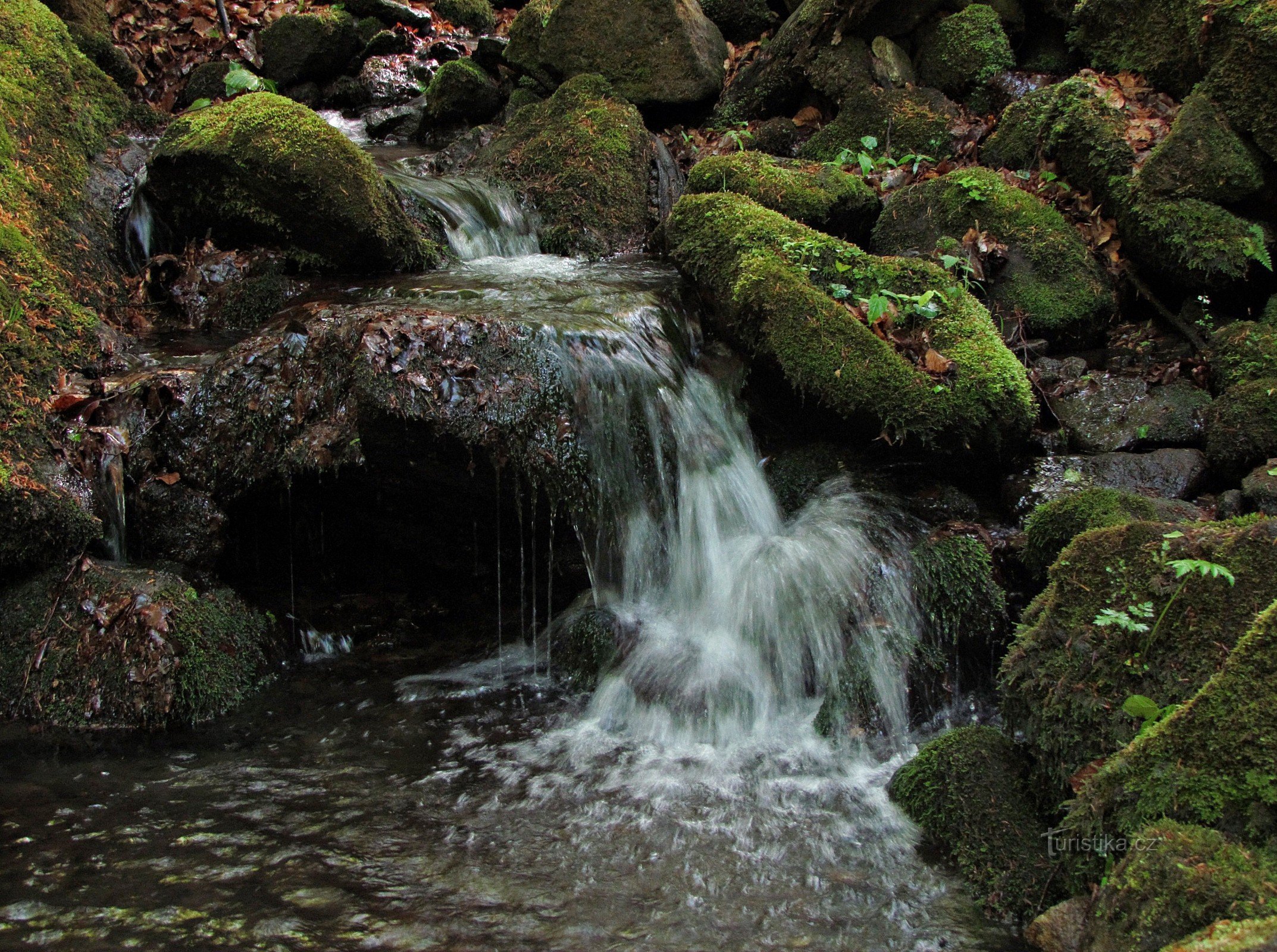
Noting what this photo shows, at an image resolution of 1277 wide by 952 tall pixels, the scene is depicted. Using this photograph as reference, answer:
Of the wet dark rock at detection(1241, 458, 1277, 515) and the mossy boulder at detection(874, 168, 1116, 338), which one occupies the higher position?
the mossy boulder at detection(874, 168, 1116, 338)

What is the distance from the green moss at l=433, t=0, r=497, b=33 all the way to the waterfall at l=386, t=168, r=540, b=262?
23.1 feet

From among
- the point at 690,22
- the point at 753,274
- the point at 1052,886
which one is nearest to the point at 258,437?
the point at 753,274

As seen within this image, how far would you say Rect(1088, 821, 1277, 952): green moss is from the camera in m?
2.17

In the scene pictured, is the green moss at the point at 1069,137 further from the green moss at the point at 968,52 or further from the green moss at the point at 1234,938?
the green moss at the point at 1234,938

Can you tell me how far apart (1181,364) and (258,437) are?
613 cm

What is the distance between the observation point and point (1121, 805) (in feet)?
8.71

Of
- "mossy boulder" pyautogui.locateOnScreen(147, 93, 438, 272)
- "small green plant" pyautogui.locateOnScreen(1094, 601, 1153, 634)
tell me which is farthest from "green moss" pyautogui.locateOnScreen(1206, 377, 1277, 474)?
"mossy boulder" pyautogui.locateOnScreen(147, 93, 438, 272)

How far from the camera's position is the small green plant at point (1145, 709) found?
285 centimetres

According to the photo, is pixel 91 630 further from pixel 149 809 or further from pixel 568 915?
pixel 568 915

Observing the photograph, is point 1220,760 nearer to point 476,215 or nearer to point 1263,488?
point 1263,488

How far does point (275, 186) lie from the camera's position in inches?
252

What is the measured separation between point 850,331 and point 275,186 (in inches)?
170

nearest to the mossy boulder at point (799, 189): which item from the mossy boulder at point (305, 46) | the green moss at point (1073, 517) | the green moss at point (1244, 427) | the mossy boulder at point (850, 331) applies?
the mossy boulder at point (850, 331)

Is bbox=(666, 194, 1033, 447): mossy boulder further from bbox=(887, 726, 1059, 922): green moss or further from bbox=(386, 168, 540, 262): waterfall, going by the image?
bbox=(386, 168, 540, 262): waterfall
